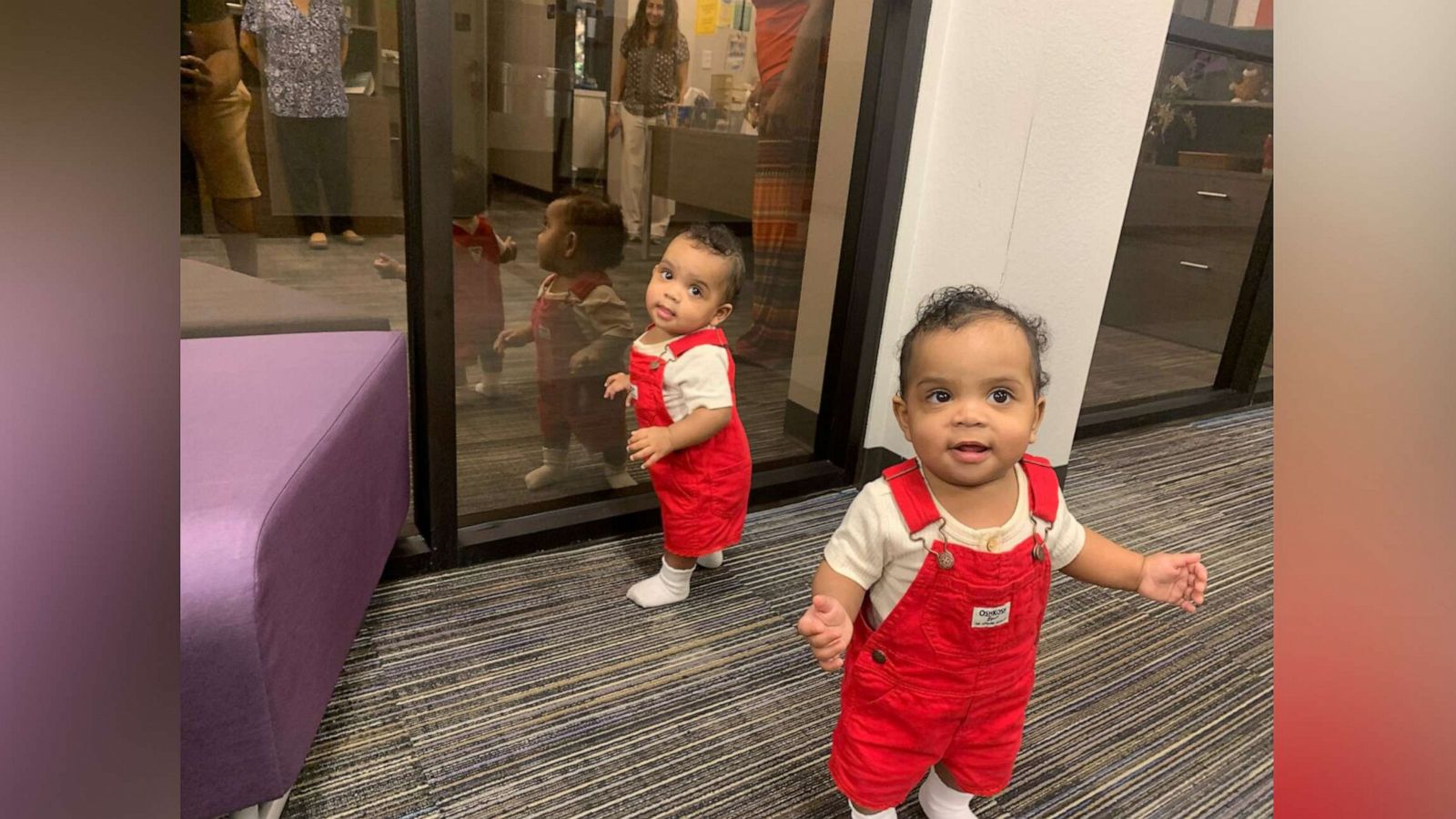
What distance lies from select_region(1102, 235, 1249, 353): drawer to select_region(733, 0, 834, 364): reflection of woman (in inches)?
55.0

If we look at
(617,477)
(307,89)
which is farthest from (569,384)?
(307,89)

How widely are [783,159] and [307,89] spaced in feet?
3.40

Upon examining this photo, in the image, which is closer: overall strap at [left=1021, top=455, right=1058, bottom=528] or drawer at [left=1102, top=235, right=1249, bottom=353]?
overall strap at [left=1021, top=455, right=1058, bottom=528]

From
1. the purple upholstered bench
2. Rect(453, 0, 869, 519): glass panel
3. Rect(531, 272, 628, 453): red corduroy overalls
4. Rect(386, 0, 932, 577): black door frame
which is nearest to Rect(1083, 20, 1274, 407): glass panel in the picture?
Rect(386, 0, 932, 577): black door frame

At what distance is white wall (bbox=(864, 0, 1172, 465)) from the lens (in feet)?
5.93

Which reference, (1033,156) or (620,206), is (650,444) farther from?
(1033,156)

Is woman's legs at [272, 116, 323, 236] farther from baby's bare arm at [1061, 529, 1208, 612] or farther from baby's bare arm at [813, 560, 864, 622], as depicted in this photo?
baby's bare arm at [1061, 529, 1208, 612]

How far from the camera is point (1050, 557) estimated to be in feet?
3.55

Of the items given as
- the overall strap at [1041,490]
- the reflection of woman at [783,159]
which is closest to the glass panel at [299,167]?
the reflection of woman at [783,159]

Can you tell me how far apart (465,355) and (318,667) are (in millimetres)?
789

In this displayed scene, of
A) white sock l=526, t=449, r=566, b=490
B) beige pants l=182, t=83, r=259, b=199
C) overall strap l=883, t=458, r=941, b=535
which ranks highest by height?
beige pants l=182, t=83, r=259, b=199
